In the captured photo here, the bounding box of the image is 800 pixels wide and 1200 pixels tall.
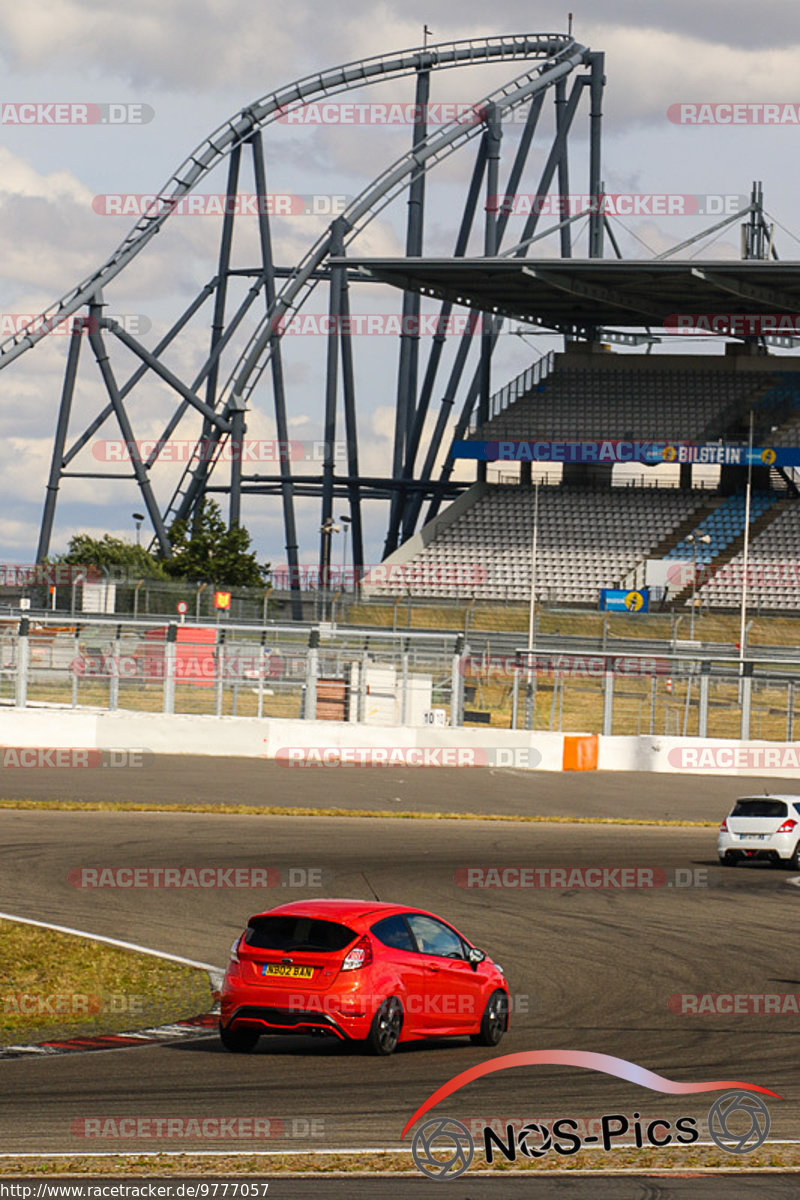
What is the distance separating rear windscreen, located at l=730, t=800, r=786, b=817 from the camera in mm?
26203

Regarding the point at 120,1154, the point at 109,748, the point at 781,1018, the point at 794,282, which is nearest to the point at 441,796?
the point at 109,748

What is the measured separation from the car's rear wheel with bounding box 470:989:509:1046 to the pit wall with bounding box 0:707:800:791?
20.8 metres

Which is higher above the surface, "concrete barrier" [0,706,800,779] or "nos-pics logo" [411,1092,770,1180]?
"nos-pics logo" [411,1092,770,1180]

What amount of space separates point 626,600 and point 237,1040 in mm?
49664

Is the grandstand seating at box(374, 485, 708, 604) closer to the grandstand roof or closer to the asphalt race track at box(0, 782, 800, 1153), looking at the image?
the grandstand roof

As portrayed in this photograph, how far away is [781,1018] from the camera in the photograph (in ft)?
45.7

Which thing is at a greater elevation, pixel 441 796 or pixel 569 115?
pixel 569 115

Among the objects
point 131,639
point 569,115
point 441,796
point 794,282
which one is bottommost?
point 441,796

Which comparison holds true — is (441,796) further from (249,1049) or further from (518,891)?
(249,1049)

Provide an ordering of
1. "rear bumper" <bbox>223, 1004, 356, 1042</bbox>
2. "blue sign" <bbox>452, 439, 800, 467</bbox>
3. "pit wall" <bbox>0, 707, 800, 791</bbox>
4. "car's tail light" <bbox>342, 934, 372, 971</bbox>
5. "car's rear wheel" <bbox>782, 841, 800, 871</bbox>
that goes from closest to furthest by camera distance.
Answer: "rear bumper" <bbox>223, 1004, 356, 1042</bbox>, "car's tail light" <bbox>342, 934, 372, 971</bbox>, "car's rear wheel" <bbox>782, 841, 800, 871</bbox>, "pit wall" <bbox>0, 707, 800, 791</bbox>, "blue sign" <bbox>452, 439, 800, 467</bbox>

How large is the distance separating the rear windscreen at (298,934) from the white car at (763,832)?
14657mm

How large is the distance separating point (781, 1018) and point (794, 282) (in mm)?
52205

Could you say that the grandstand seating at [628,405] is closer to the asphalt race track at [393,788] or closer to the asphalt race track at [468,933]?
the asphalt race track at [393,788]

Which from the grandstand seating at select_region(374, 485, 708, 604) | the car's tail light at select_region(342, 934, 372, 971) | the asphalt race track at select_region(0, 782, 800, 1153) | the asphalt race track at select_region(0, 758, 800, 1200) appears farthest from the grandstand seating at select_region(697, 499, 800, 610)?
the car's tail light at select_region(342, 934, 372, 971)
